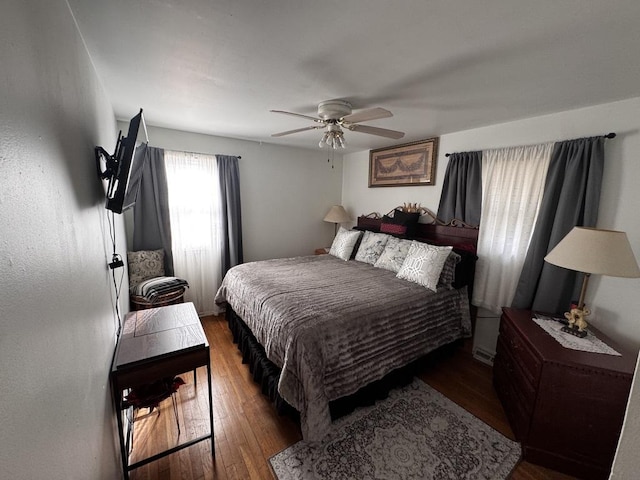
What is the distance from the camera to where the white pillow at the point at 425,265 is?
2.42m

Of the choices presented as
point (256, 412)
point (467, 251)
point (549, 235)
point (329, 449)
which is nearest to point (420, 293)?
point (467, 251)

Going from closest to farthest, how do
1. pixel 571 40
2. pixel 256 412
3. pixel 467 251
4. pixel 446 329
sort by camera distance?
pixel 571 40
pixel 256 412
pixel 446 329
pixel 467 251

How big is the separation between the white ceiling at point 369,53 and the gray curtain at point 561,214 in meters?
0.41

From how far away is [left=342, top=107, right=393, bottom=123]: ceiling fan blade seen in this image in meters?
1.69

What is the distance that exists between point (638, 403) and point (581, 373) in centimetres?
131

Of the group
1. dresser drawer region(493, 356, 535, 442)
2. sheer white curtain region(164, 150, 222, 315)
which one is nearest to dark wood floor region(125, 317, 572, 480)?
dresser drawer region(493, 356, 535, 442)

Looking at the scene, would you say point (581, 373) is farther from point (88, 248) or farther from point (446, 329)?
point (88, 248)

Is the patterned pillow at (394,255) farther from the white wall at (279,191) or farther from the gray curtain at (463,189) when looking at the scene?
the white wall at (279,191)

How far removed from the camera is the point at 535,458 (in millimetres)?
1601

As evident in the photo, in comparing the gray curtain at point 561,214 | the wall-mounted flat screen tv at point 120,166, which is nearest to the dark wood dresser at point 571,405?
the gray curtain at point 561,214

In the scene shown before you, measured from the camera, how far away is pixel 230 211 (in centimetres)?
346

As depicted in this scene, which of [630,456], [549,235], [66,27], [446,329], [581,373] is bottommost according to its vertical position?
[446,329]

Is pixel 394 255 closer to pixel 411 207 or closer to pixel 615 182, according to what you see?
pixel 411 207

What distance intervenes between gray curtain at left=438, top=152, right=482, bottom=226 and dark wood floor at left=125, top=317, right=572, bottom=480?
5.24ft
